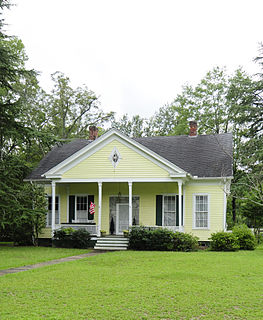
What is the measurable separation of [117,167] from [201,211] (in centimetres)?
498

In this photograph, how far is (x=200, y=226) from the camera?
73.4ft

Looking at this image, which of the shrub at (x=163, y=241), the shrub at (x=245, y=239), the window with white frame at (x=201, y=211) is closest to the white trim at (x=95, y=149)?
the window with white frame at (x=201, y=211)

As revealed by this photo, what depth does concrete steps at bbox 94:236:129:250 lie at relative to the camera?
20.5m

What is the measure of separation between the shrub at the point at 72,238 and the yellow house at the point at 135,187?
0.59m

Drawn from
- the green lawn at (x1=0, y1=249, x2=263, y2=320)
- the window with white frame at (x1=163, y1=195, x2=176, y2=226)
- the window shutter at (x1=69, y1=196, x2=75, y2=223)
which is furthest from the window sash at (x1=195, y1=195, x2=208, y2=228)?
the green lawn at (x1=0, y1=249, x2=263, y2=320)

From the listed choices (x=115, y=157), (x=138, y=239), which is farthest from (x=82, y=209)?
(x=138, y=239)

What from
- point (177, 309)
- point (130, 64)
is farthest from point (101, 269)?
point (130, 64)

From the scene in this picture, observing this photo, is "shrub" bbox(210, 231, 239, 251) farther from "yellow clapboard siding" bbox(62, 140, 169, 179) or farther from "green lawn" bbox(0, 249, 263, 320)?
"green lawn" bbox(0, 249, 263, 320)

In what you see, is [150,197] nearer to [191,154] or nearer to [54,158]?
[191,154]

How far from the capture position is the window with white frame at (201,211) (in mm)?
22328

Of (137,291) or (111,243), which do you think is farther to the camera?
(111,243)

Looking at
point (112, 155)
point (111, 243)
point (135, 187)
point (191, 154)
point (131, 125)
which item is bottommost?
point (111, 243)

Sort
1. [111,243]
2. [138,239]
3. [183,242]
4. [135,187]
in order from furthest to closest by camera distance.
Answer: [135,187] < [111,243] < [138,239] < [183,242]

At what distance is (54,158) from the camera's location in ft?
87.9
